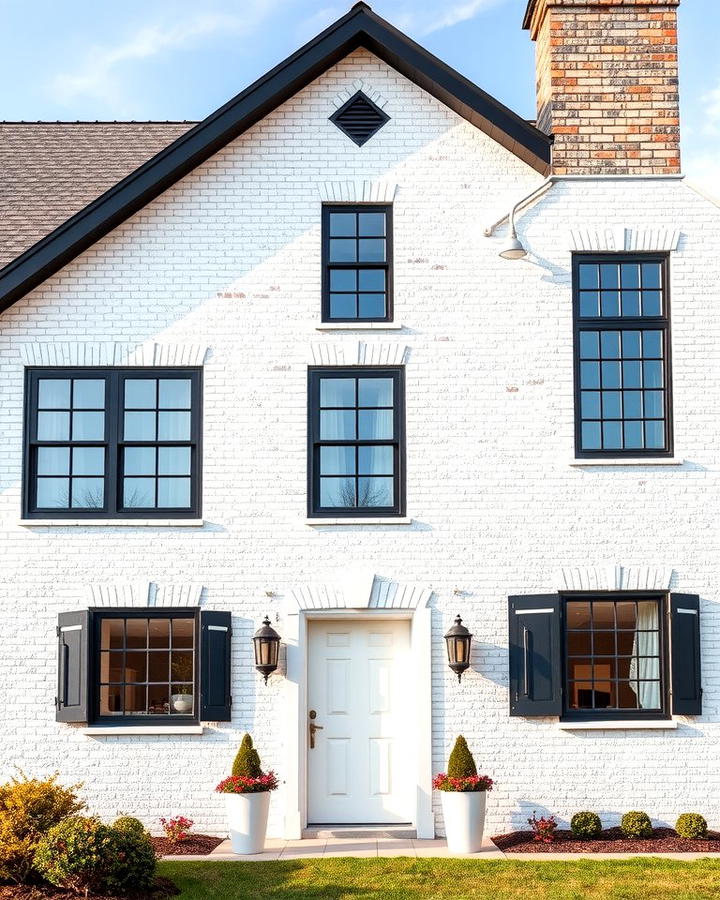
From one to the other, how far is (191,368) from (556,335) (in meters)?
3.88

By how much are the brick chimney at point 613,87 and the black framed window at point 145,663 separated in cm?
636

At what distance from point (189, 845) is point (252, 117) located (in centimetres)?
745

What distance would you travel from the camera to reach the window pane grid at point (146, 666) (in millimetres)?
12086

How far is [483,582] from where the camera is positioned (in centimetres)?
1209

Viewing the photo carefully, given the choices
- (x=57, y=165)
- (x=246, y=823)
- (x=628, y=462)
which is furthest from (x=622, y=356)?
(x=57, y=165)

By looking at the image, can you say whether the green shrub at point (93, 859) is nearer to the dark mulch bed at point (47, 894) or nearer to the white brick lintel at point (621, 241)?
the dark mulch bed at point (47, 894)

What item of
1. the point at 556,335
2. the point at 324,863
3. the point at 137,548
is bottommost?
the point at 324,863

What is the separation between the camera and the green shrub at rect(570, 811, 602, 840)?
11.5m

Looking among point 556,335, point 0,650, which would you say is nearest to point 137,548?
point 0,650

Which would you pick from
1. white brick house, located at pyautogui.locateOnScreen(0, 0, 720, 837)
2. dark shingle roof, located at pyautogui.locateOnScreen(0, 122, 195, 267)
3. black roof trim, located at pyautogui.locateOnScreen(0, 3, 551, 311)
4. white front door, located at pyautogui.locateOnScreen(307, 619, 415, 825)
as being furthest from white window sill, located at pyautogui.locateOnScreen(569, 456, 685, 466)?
dark shingle roof, located at pyautogui.locateOnScreen(0, 122, 195, 267)

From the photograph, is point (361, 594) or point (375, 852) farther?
point (361, 594)

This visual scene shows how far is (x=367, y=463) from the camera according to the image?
1235 cm

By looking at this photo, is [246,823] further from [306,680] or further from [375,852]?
[306,680]

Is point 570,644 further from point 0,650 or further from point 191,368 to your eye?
point 0,650
